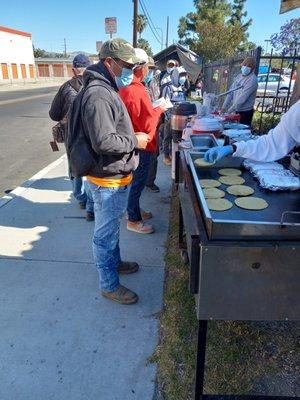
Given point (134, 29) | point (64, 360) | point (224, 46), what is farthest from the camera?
point (224, 46)

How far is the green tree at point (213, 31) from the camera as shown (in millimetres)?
27812

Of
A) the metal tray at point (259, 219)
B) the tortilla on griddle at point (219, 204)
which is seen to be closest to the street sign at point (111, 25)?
the metal tray at point (259, 219)

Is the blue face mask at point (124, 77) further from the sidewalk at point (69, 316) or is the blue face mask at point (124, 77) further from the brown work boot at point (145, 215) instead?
the brown work boot at point (145, 215)

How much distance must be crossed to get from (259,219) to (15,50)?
179ft

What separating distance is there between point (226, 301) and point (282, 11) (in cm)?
312

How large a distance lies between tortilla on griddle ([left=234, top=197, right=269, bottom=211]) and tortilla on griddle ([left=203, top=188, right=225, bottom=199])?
0.31ft

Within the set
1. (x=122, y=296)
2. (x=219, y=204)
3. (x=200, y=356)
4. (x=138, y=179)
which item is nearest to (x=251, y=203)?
(x=219, y=204)

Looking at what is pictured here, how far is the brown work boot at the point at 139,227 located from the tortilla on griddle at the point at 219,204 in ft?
6.68

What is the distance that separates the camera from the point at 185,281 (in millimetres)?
2844

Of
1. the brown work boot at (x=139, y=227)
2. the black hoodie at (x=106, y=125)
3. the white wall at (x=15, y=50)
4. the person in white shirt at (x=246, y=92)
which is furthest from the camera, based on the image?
the white wall at (x=15, y=50)

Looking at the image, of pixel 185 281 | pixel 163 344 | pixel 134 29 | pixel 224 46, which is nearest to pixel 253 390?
pixel 163 344

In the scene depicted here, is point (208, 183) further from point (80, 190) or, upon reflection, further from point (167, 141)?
point (167, 141)

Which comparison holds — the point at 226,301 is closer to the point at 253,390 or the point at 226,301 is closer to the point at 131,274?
the point at 253,390

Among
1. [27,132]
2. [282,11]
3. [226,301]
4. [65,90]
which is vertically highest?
[282,11]
